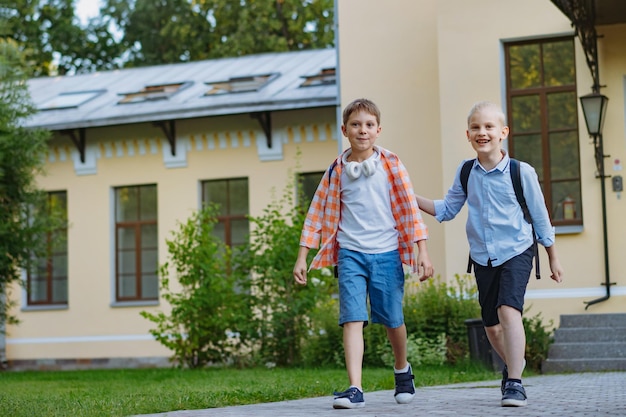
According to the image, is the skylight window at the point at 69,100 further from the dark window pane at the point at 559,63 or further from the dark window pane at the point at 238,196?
the dark window pane at the point at 559,63

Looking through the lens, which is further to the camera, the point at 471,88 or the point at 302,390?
the point at 471,88

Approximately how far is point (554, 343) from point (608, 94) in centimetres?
325

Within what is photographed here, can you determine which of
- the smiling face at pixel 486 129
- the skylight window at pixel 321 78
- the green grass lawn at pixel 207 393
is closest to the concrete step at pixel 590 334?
the green grass lawn at pixel 207 393

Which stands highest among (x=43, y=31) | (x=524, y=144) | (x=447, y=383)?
(x=43, y=31)

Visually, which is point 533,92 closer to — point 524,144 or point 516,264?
point 524,144

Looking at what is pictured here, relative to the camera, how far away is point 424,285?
14758mm

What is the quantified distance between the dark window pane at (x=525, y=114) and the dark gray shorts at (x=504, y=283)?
838 centimetres

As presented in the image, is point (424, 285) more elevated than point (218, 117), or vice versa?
point (218, 117)

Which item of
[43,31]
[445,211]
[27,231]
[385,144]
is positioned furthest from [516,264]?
[43,31]

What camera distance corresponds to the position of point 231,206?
2152 cm

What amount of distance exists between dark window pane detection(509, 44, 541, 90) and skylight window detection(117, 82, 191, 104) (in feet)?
28.0

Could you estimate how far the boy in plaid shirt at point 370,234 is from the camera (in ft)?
23.4

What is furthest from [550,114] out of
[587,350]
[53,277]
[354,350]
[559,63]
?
[53,277]

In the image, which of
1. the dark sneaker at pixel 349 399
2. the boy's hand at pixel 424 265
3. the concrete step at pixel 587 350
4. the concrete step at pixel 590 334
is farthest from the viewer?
the concrete step at pixel 590 334
